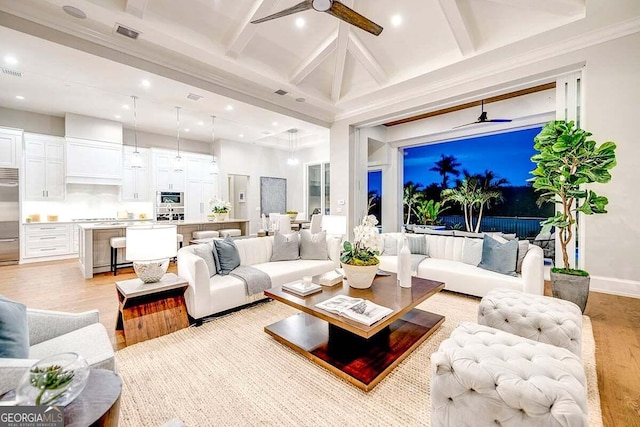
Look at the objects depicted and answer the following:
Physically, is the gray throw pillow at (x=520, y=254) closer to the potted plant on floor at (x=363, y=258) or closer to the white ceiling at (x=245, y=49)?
the potted plant on floor at (x=363, y=258)

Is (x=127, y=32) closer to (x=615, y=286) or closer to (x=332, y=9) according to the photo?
(x=332, y=9)

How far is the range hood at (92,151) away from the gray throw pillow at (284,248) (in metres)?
5.51

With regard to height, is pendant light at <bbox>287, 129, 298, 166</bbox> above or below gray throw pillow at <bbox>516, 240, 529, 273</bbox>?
above

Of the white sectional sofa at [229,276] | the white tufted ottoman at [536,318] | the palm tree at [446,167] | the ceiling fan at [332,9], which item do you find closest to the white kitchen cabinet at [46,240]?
the white sectional sofa at [229,276]

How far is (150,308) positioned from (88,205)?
6.14 metres

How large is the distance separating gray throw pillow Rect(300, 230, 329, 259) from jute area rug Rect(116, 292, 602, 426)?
1715 mm

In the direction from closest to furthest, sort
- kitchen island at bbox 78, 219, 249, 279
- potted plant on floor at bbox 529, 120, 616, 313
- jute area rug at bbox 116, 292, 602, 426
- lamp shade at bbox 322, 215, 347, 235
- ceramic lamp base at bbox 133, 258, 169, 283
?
1. jute area rug at bbox 116, 292, 602, 426
2. ceramic lamp base at bbox 133, 258, 169, 283
3. potted plant on floor at bbox 529, 120, 616, 313
4. lamp shade at bbox 322, 215, 347, 235
5. kitchen island at bbox 78, 219, 249, 279

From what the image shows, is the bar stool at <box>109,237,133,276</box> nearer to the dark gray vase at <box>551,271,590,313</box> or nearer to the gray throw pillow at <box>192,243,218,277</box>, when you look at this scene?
the gray throw pillow at <box>192,243,218,277</box>

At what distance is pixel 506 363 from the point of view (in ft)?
4.41

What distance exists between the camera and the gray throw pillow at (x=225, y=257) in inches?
135

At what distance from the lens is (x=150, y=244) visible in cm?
254

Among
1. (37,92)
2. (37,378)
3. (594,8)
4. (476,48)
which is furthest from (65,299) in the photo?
(594,8)

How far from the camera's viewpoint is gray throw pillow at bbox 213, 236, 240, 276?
3.42 m

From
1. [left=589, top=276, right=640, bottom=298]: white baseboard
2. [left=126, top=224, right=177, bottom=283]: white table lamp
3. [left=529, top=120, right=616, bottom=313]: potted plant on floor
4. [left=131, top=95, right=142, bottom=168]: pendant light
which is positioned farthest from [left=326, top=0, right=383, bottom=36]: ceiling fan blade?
[left=131, top=95, right=142, bottom=168]: pendant light
